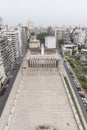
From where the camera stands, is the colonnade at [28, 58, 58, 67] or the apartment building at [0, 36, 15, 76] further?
the colonnade at [28, 58, 58, 67]

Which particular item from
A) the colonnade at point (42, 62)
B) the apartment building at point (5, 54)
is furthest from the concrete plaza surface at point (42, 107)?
the colonnade at point (42, 62)

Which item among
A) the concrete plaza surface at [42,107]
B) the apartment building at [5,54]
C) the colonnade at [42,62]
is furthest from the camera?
the colonnade at [42,62]

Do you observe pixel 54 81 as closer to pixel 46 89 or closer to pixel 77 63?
pixel 46 89

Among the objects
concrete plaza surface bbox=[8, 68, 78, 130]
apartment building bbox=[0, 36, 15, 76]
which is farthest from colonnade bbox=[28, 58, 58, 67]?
concrete plaza surface bbox=[8, 68, 78, 130]

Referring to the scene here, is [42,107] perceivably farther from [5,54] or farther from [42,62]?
[42,62]

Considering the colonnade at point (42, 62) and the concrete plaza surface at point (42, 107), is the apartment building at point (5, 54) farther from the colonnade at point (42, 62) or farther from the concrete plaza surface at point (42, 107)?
the colonnade at point (42, 62)

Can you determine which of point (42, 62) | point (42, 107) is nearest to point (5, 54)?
point (42, 62)

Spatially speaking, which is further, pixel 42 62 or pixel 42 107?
pixel 42 62

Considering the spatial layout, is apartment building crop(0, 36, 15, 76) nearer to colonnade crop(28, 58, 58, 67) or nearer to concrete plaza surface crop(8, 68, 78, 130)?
concrete plaza surface crop(8, 68, 78, 130)

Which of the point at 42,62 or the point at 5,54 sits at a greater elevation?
the point at 5,54
